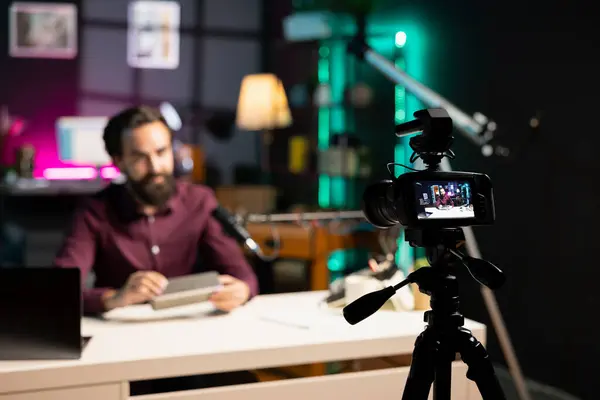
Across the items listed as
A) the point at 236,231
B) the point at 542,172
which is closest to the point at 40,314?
the point at 236,231

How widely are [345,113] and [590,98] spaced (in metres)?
1.94

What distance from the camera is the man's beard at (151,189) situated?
6.64 ft

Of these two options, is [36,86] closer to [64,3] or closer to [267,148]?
[64,3]

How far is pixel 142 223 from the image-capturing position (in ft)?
6.83

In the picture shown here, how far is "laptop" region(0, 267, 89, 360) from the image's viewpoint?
1379 mm

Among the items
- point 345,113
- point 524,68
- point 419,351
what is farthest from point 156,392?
point 345,113

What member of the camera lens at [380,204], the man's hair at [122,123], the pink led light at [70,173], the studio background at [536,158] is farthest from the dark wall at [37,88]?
the camera lens at [380,204]

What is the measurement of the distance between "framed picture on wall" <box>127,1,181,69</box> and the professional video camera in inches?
191

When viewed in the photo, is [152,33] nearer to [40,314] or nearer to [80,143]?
[80,143]

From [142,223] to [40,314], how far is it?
28.0 inches

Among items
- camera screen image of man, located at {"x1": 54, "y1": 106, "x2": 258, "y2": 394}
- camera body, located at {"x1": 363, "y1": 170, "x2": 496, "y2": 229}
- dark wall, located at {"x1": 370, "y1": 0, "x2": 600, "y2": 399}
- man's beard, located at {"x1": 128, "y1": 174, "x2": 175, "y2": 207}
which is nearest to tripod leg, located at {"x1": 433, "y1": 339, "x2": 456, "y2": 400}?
camera body, located at {"x1": 363, "y1": 170, "x2": 496, "y2": 229}

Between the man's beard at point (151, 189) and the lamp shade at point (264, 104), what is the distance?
2.59 m

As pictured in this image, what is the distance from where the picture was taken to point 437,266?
3.78ft

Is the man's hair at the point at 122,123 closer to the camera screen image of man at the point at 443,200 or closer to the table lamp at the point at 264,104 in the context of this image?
the camera screen image of man at the point at 443,200
